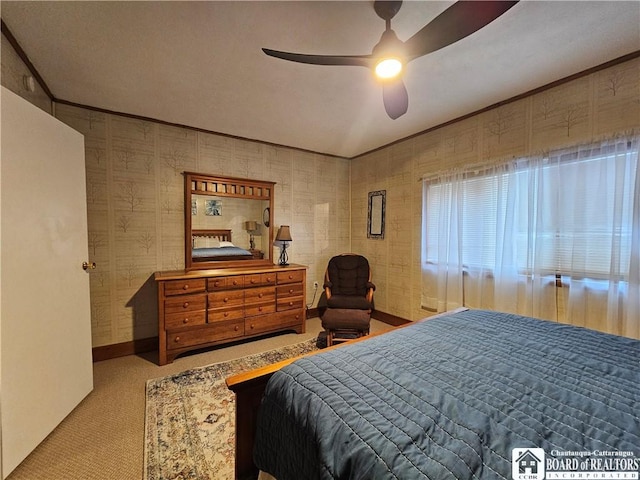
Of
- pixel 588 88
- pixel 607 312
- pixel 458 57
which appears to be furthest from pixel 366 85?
pixel 607 312

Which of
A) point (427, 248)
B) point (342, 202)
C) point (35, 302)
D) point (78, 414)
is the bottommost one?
point (78, 414)

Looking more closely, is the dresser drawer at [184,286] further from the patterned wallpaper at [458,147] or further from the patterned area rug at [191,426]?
the patterned wallpaper at [458,147]

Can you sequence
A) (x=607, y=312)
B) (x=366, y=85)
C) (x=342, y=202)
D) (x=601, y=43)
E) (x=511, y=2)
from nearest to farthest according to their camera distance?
1. (x=511, y=2)
2. (x=601, y=43)
3. (x=607, y=312)
4. (x=366, y=85)
5. (x=342, y=202)

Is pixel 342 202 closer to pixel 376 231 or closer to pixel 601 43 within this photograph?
pixel 376 231

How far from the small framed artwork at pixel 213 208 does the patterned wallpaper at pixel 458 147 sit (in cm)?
210

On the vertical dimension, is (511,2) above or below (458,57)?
below

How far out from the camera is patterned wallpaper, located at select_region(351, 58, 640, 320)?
77.0 inches

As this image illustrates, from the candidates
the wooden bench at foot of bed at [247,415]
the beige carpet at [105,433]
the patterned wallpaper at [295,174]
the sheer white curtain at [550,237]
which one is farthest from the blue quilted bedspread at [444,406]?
the patterned wallpaper at [295,174]

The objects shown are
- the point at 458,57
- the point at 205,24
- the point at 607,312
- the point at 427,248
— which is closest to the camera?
the point at 205,24

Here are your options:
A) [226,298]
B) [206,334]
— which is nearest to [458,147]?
[226,298]

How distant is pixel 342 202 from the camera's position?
4340mm

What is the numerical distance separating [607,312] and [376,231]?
2428 mm

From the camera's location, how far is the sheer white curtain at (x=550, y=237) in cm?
190

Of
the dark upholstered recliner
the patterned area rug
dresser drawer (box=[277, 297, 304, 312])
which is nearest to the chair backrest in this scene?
the dark upholstered recliner
